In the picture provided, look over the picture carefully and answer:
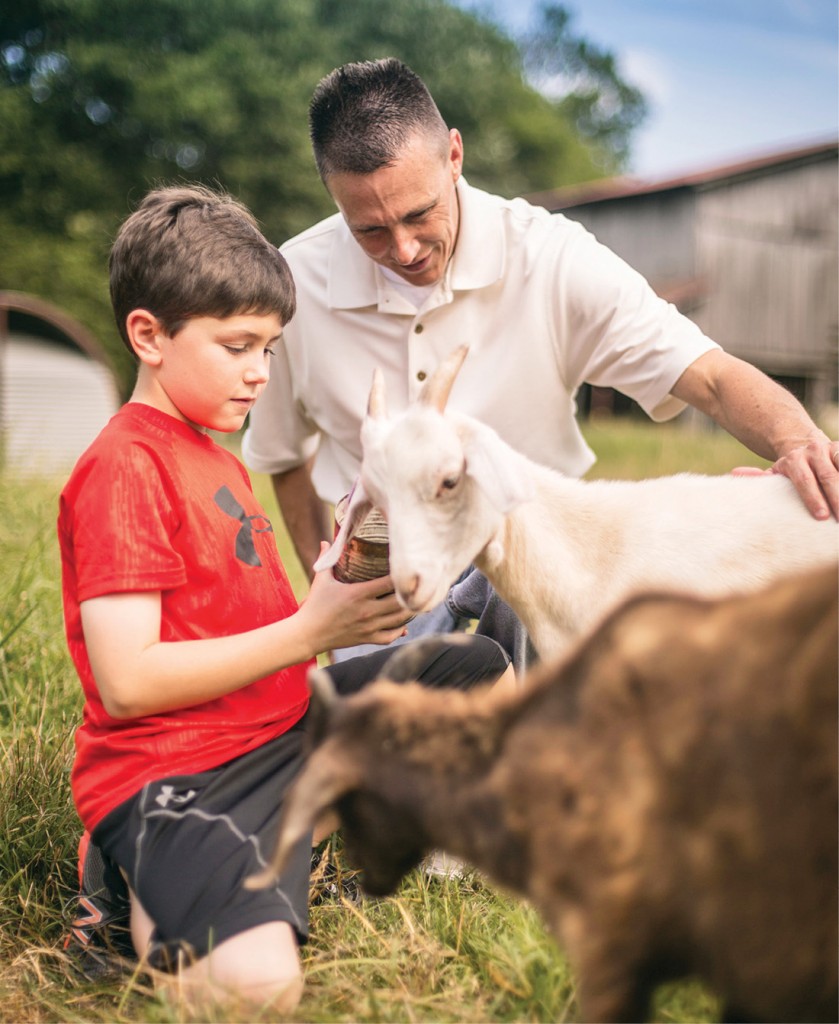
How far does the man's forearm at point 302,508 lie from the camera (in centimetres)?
429

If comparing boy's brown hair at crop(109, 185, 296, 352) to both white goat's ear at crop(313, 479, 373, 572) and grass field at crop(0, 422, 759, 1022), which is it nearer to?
white goat's ear at crop(313, 479, 373, 572)

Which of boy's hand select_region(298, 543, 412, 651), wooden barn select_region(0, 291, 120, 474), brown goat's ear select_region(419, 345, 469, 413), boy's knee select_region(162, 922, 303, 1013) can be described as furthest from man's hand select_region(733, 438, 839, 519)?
wooden barn select_region(0, 291, 120, 474)

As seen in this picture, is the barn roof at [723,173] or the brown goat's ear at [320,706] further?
the barn roof at [723,173]

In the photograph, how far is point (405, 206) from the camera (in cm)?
323

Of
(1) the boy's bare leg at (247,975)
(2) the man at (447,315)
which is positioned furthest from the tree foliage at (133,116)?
(1) the boy's bare leg at (247,975)

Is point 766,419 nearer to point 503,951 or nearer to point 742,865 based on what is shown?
point 503,951

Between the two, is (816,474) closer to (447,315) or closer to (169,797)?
(447,315)

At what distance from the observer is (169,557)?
2.32 m

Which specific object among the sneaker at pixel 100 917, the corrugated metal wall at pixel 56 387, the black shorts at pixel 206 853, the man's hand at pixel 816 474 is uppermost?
the man's hand at pixel 816 474

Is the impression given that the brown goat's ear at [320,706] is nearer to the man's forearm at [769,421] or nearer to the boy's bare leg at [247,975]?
the boy's bare leg at [247,975]

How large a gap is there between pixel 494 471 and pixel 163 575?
74 centimetres

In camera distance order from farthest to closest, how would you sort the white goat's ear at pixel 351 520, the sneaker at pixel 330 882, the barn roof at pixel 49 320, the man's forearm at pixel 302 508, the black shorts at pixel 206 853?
the barn roof at pixel 49 320 < the man's forearm at pixel 302 508 < the sneaker at pixel 330 882 < the white goat's ear at pixel 351 520 < the black shorts at pixel 206 853

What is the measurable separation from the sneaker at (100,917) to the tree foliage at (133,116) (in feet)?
59.2

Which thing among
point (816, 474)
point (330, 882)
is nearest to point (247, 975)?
point (330, 882)
